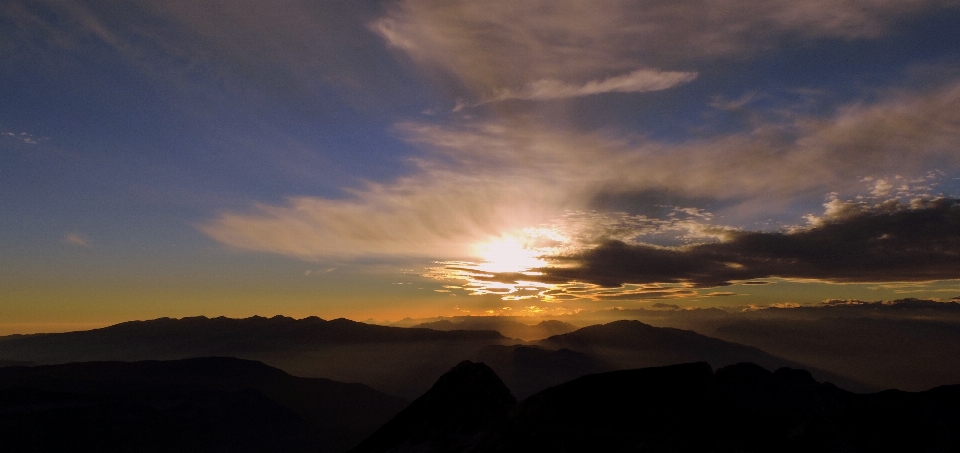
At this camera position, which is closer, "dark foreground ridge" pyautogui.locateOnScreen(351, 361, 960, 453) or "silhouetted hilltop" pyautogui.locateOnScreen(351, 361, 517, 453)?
"dark foreground ridge" pyautogui.locateOnScreen(351, 361, 960, 453)

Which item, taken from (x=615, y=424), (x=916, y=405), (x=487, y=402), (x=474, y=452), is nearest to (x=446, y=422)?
(x=487, y=402)

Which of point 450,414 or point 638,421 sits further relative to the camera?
point 450,414

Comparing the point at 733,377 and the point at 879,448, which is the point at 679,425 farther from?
the point at 733,377

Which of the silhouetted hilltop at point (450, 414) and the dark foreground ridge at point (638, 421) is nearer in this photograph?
the dark foreground ridge at point (638, 421)

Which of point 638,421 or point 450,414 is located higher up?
point 638,421
